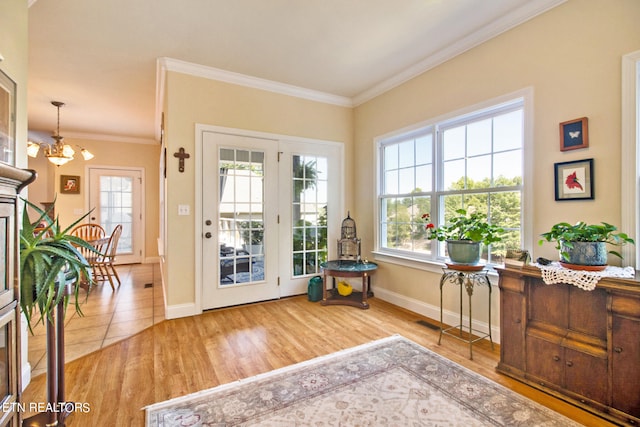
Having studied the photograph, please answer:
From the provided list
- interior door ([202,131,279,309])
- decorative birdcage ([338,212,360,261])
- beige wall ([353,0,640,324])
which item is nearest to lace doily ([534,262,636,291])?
beige wall ([353,0,640,324])

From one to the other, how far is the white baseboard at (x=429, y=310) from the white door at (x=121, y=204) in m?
5.33

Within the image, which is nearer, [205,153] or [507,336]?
[507,336]

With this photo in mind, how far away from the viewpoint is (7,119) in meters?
1.84

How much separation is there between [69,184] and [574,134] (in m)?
7.73

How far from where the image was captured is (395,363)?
7.29 ft

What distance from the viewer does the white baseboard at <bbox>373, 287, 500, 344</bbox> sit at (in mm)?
2673

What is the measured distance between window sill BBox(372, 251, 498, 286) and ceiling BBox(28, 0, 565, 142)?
205 centimetres

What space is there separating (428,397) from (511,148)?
6.78 ft

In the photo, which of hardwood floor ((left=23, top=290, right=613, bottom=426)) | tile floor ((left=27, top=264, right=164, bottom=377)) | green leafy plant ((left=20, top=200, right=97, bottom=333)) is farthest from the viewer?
tile floor ((left=27, top=264, right=164, bottom=377))

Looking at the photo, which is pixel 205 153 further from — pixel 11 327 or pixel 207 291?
pixel 11 327

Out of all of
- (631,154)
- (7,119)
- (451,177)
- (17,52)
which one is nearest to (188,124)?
(17,52)

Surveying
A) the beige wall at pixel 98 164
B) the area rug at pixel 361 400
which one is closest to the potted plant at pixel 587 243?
the area rug at pixel 361 400

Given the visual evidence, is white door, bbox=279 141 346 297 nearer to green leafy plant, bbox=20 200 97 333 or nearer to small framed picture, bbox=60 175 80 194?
green leafy plant, bbox=20 200 97 333

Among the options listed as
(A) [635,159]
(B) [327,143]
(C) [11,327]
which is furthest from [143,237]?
(A) [635,159]
